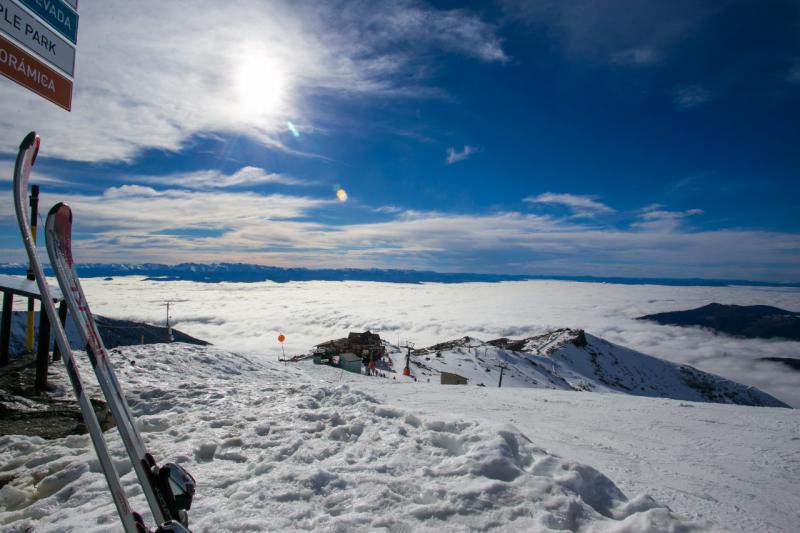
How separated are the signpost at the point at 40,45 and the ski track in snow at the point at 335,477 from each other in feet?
13.5

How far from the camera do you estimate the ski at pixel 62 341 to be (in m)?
2.52

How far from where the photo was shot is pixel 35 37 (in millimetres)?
3645

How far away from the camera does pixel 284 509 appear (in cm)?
397

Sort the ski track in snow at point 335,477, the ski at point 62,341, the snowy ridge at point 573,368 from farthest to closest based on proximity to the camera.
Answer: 1. the snowy ridge at point 573,368
2. the ski track in snow at point 335,477
3. the ski at point 62,341

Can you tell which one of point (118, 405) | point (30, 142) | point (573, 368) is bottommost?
point (573, 368)

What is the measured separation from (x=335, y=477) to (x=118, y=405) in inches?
98.2

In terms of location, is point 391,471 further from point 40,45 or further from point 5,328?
point 5,328

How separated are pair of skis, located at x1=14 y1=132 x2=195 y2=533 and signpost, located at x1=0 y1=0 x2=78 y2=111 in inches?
20.5

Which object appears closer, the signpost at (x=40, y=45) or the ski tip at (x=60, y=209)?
the signpost at (x=40, y=45)

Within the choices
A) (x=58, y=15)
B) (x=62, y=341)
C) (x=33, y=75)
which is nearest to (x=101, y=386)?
(x=62, y=341)

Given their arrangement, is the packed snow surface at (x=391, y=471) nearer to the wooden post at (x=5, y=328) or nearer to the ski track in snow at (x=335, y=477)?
the ski track in snow at (x=335, y=477)

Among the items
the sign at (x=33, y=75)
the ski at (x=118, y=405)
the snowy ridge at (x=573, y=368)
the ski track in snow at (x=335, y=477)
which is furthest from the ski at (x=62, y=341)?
the snowy ridge at (x=573, y=368)

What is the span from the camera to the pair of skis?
101 inches

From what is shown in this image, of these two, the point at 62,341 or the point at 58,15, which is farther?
the point at 58,15
